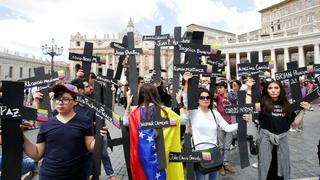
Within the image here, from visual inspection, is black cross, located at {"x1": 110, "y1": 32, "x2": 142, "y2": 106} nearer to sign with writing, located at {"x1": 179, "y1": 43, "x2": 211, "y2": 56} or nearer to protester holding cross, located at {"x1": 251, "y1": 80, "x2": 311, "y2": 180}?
sign with writing, located at {"x1": 179, "y1": 43, "x2": 211, "y2": 56}

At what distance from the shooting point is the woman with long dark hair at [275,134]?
10.5 feet

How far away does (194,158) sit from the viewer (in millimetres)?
2721

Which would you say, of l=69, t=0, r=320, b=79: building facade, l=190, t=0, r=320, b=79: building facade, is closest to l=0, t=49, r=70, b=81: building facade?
l=69, t=0, r=320, b=79: building facade

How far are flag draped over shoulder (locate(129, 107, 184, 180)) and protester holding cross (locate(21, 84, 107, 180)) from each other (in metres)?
0.53

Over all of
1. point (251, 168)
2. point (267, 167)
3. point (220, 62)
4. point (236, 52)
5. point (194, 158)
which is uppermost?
point (236, 52)

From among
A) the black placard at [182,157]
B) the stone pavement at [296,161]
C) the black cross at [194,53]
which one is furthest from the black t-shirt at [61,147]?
the stone pavement at [296,161]

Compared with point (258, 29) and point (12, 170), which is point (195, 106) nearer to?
point (12, 170)

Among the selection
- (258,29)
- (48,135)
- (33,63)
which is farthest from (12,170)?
(258,29)

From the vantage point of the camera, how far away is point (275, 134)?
321 centimetres

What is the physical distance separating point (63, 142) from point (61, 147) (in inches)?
2.0

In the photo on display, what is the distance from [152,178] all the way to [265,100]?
78.6 inches

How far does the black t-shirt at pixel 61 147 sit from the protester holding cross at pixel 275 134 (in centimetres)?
248

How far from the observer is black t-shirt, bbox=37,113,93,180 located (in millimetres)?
2174

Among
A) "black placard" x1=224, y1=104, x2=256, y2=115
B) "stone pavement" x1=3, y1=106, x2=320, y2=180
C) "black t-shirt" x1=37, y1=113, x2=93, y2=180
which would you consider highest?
"black placard" x1=224, y1=104, x2=256, y2=115
